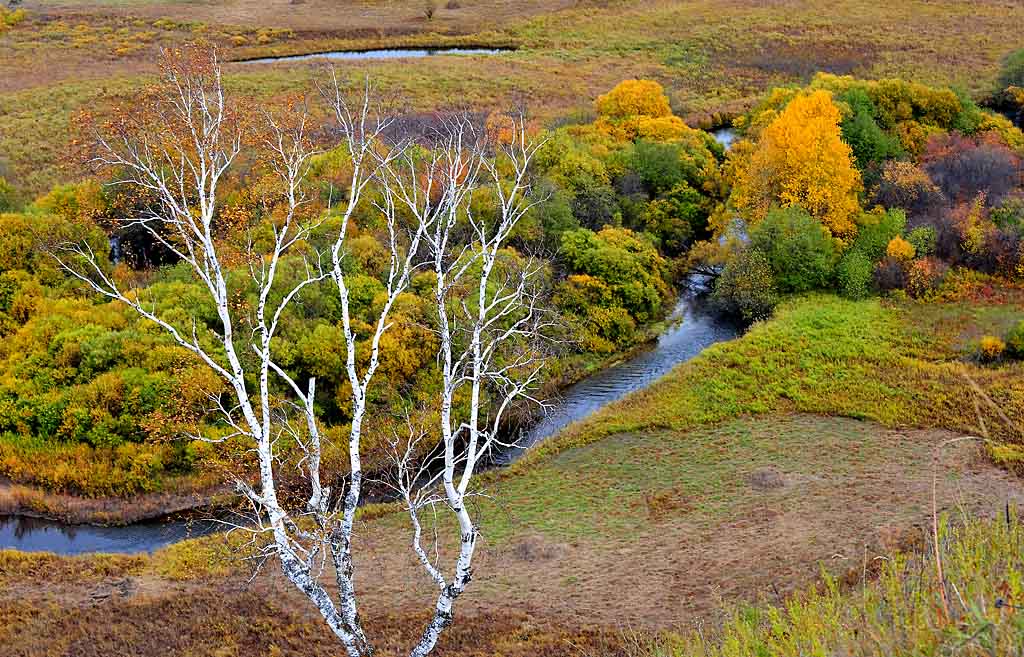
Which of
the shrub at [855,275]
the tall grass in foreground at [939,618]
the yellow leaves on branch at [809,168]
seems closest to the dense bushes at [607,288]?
the yellow leaves on branch at [809,168]

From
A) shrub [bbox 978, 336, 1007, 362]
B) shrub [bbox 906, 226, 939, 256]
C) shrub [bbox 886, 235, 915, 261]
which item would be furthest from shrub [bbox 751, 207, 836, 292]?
shrub [bbox 978, 336, 1007, 362]

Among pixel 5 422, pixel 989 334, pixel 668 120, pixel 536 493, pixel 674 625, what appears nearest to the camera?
pixel 674 625

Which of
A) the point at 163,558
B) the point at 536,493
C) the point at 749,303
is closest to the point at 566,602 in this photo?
the point at 536,493

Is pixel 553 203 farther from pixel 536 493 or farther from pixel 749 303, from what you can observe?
pixel 536 493

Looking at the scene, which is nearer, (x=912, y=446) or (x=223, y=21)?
(x=912, y=446)

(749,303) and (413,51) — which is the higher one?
(413,51)

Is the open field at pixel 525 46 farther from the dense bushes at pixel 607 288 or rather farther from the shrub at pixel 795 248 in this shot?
the shrub at pixel 795 248
